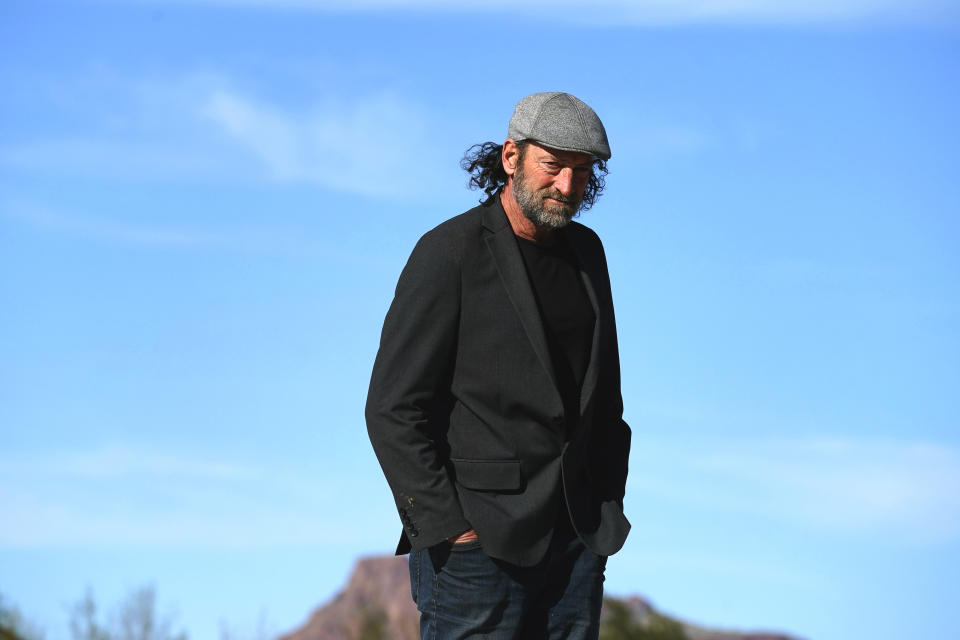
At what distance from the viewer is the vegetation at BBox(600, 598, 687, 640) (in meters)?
26.4

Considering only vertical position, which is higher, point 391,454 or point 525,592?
point 391,454

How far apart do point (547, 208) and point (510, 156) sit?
0.86ft

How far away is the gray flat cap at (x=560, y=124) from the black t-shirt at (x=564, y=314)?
1.21 feet

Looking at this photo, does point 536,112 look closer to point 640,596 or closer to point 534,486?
point 534,486

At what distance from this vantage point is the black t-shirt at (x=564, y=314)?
4.05m

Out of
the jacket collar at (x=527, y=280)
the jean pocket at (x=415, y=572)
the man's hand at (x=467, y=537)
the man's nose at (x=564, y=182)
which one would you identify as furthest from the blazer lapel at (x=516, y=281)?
the jean pocket at (x=415, y=572)

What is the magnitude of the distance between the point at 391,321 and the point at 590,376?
69 cm

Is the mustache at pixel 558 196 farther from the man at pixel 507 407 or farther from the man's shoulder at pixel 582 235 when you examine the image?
the man's shoulder at pixel 582 235

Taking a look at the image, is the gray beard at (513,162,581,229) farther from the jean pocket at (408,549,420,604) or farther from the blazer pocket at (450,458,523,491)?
the jean pocket at (408,549,420,604)

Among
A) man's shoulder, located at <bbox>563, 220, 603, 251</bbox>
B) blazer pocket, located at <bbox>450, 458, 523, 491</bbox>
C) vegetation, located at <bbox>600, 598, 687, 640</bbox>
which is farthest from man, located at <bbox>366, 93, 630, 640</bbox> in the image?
vegetation, located at <bbox>600, 598, 687, 640</bbox>

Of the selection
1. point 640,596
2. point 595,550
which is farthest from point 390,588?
point 595,550

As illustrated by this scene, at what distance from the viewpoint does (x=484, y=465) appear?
12.7 ft

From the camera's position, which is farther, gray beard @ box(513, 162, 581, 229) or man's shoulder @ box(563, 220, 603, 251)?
man's shoulder @ box(563, 220, 603, 251)

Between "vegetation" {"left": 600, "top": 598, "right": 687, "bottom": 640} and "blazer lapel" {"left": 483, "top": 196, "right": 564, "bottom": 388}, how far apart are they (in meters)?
22.8
